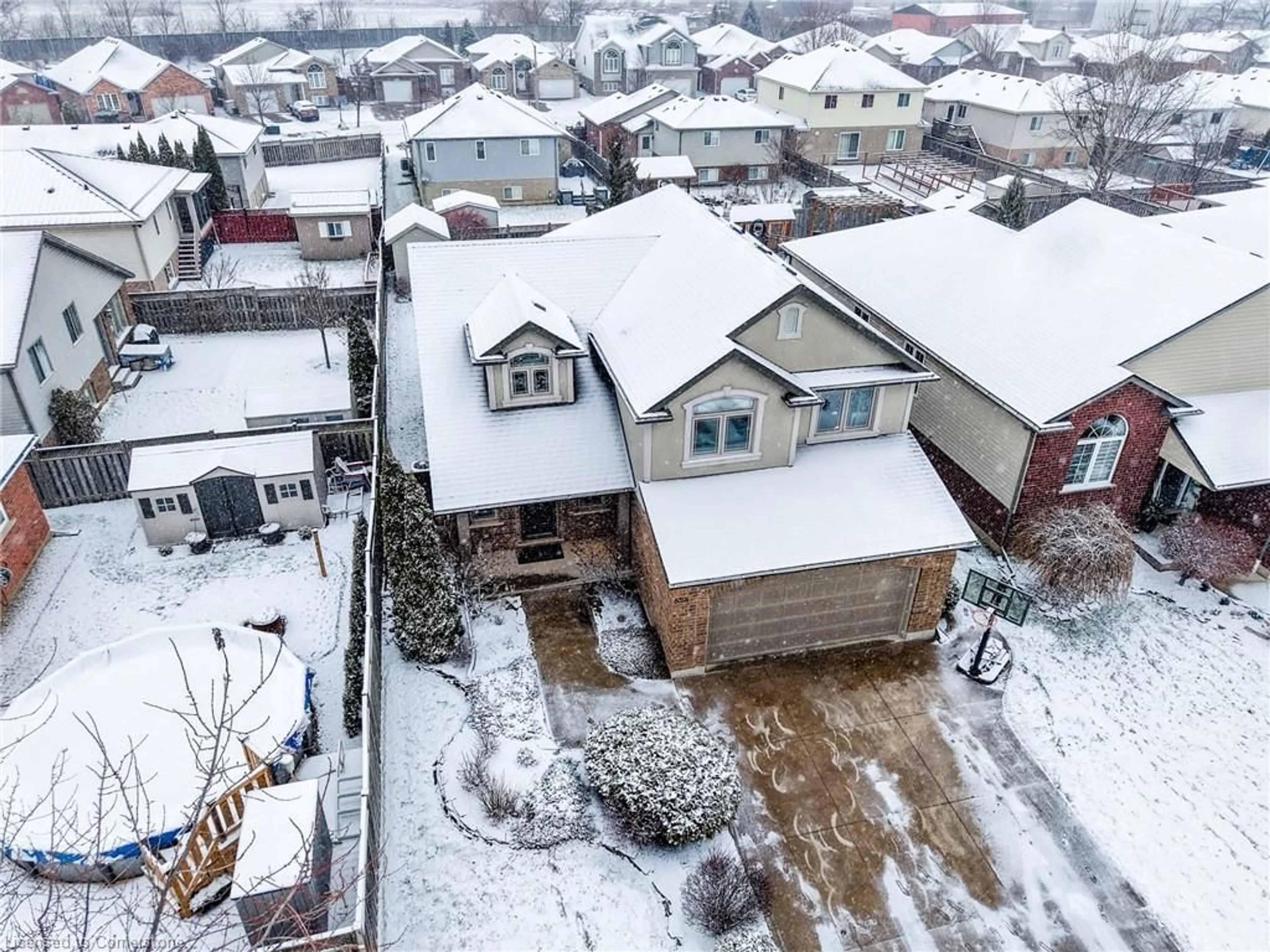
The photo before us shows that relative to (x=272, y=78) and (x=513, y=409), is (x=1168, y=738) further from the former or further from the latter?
(x=272, y=78)

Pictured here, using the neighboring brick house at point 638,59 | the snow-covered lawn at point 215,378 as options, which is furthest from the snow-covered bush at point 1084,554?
the neighboring brick house at point 638,59

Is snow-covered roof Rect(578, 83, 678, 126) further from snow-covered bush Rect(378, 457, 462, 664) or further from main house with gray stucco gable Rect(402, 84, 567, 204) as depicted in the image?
snow-covered bush Rect(378, 457, 462, 664)

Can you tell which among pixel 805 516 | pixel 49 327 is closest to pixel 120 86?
pixel 49 327

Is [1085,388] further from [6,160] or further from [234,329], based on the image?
[6,160]

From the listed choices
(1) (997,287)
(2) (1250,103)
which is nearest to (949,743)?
(1) (997,287)

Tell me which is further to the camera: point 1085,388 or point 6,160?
point 6,160

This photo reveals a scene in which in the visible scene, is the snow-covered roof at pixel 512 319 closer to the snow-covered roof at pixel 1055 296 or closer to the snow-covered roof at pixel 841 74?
the snow-covered roof at pixel 1055 296
